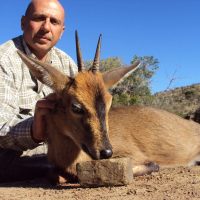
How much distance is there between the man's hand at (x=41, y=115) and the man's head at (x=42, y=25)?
79.1 inches

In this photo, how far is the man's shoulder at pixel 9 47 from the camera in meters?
8.80

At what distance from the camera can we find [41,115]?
7258mm

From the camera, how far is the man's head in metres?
9.02

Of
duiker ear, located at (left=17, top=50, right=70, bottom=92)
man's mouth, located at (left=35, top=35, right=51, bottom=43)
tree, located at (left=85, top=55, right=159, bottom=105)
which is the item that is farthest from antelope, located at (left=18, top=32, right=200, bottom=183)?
tree, located at (left=85, top=55, right=159, bottom=105)

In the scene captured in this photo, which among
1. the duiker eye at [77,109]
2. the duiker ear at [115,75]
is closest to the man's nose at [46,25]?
the duiker ear at [115,75]

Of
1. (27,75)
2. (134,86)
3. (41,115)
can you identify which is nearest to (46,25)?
(27,75)

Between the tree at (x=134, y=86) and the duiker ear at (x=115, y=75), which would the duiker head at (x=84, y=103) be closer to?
the duiker ear at (x=115, y=75)

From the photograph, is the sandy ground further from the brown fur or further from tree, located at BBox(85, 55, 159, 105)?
tree, located at BBox(85, 55, 159, 105)

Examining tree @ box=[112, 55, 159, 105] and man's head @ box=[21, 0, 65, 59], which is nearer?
man's head @ box=[21, 0, 65, 59]

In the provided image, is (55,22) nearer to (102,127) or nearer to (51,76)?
(51,76)

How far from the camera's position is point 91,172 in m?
6.59

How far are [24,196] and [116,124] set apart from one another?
280 centimetres

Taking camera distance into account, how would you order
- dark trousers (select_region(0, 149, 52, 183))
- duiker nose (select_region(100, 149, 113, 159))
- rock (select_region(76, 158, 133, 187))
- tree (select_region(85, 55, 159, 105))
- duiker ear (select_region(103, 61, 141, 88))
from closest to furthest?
duiker nose (select_region(100, 149, 113, 159)), rock (select_region(76, 158, 133, 187)), duiker ear (select_region(103, 61, 141, 88)), dark trousers (select_region(0, 149, 52, 183)), tree (select_region(85, 55, 159, 105))

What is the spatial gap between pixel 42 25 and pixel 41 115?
2449mm
